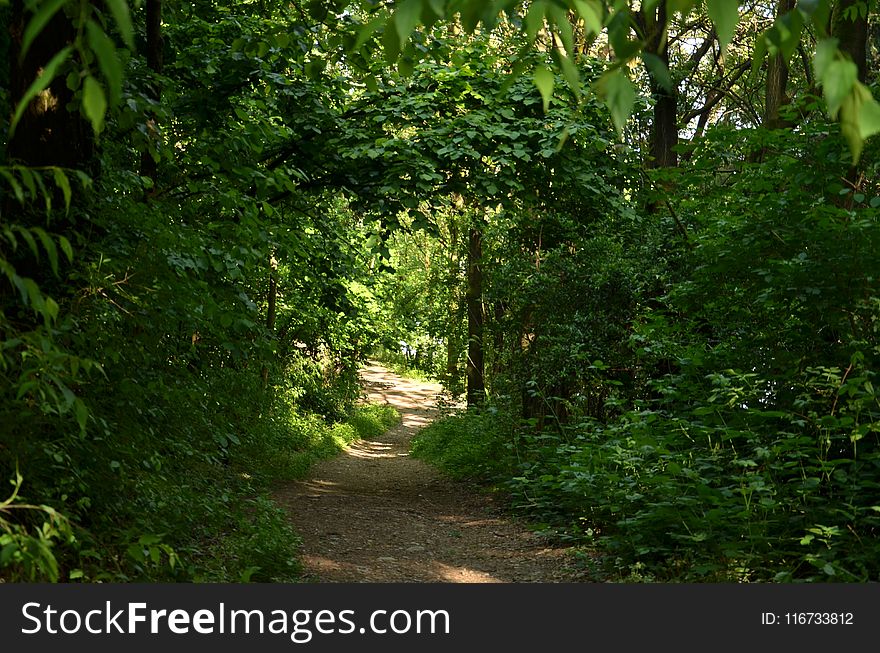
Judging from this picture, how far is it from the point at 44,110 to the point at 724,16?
4.17 m

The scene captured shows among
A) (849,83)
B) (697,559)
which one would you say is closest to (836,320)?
(697,559)

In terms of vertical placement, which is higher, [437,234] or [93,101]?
[437,234]

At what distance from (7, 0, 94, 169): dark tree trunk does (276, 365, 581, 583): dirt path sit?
3.55m

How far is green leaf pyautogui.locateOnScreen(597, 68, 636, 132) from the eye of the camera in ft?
5.79

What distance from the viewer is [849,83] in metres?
1.59

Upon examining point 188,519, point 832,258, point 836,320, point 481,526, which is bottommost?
point 481,526

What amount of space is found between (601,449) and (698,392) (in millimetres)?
1271

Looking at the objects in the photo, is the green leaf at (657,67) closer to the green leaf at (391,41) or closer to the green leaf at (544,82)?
the green leaf at (544,82)

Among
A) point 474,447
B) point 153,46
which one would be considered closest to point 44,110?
point 153,46

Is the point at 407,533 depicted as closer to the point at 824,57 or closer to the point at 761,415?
the point at 761,415

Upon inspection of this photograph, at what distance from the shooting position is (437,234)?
9.72 m

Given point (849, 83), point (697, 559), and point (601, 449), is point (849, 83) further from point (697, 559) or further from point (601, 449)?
point (601, 449)

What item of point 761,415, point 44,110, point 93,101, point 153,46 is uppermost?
point 153,46

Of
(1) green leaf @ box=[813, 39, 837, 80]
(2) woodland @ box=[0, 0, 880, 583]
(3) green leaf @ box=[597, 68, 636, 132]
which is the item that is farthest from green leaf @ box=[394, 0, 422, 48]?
(1) green leaf @ box=[813, 39, 837, 80]
